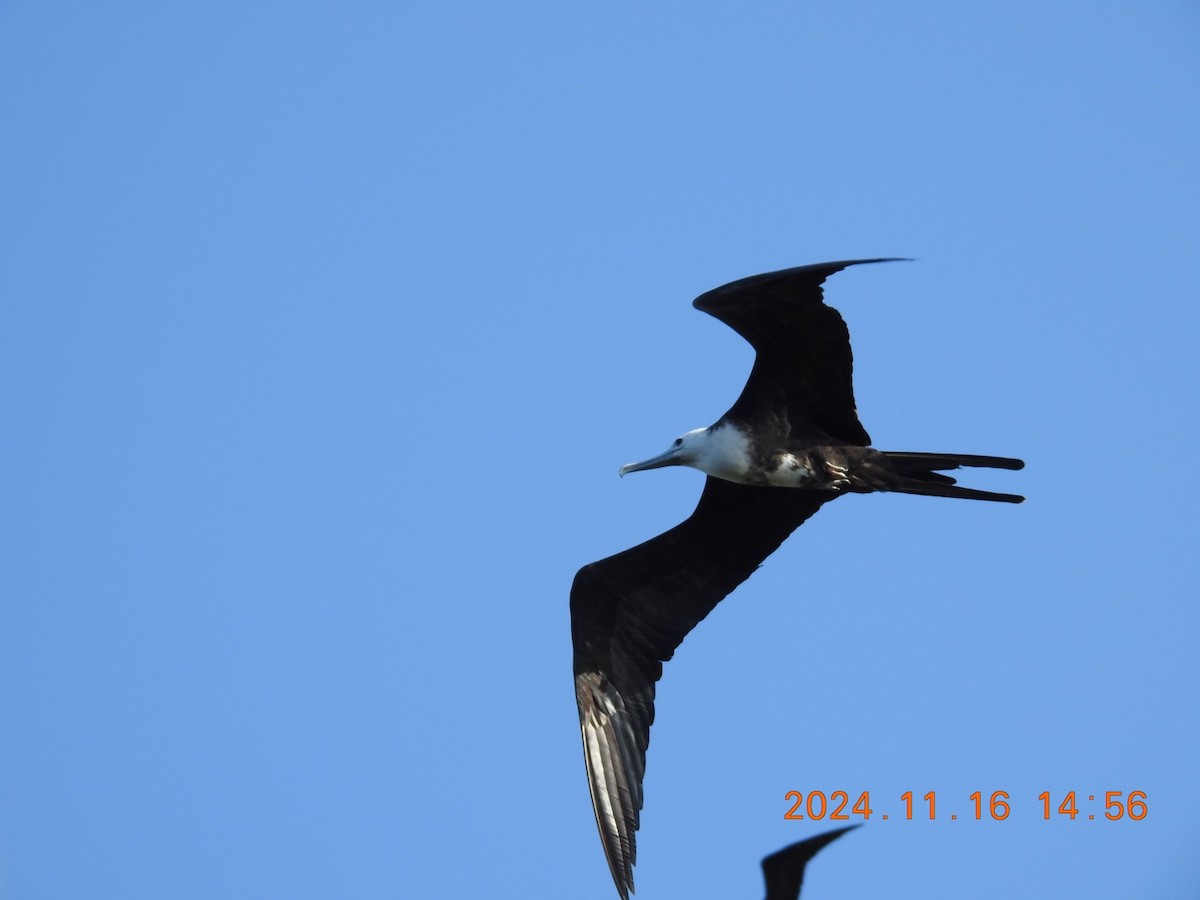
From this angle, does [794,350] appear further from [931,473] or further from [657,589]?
[657,589]

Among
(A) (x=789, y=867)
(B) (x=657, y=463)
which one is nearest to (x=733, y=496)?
(B) (x=657, y=463)

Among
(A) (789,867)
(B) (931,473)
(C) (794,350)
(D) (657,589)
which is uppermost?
(C) (794,350)

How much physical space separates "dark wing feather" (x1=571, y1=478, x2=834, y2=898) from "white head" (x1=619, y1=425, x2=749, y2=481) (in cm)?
37

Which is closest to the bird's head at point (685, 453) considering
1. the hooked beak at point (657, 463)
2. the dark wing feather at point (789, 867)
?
the hooked beak at point (657, 463)

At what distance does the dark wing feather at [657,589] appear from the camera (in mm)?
8297

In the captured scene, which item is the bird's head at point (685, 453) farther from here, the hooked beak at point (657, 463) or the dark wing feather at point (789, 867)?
the dark wing feather at point (789, 867)

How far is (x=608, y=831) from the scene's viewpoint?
25.6ft

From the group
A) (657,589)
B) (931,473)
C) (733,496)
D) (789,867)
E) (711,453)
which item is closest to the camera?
(789,867)

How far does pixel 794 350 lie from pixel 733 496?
1062 millimetres

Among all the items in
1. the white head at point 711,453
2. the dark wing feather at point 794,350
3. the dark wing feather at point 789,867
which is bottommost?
the dark wing feather at point 789,867

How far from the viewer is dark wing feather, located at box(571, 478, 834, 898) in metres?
8.30

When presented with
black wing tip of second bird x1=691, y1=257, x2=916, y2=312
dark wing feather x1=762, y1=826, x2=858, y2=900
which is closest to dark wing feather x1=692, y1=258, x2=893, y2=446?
black wing tip of second bird x1=691, y1=257, x2=916, y2=312

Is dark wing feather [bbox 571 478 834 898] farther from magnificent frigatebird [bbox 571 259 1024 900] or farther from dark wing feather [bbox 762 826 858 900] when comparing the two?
dark wing feather [bbox 762 826 858 900]

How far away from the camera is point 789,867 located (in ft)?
17.7
